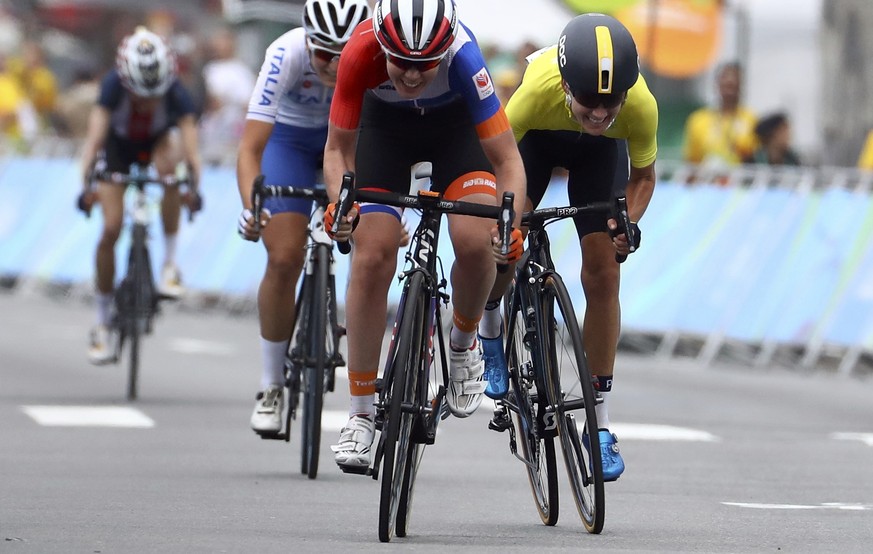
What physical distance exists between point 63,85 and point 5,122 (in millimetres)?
→ 8741

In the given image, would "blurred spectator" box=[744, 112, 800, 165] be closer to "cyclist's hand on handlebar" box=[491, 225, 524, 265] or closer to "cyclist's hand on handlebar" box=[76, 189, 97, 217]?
"cyclist's hand on handlebar" box=[76, 189, 97, 217]

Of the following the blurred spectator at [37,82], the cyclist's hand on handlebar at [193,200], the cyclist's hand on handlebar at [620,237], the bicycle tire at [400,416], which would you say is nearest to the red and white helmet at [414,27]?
the bicycle tire at [400,416]

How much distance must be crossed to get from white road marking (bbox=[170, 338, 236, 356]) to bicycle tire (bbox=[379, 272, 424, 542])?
10048mm

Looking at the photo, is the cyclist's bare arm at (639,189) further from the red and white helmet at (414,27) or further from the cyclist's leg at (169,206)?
the cyclist's leg at (169,206)

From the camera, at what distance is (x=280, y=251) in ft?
34.3

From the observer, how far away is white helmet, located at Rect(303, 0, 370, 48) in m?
9.86

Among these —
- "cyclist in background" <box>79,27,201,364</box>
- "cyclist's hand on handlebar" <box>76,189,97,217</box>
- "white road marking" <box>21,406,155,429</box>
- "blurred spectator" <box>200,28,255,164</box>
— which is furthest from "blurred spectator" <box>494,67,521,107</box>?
"blurred spectator" <box>200,28,255,164</box>

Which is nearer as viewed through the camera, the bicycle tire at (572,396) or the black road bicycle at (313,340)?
the bicycle tire at (572,396)

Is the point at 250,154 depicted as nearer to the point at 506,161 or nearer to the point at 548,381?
the point at 506,161

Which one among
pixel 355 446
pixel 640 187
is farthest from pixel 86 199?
pixel 355 446

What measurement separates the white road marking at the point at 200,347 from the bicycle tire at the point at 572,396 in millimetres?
9750

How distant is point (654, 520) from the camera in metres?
8.80

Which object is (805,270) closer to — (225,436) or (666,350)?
(666,350)

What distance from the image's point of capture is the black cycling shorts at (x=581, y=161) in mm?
8992
